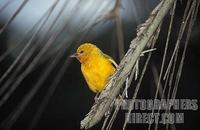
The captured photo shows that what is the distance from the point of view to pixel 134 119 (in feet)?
2.13

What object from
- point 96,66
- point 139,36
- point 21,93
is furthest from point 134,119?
point 139,36

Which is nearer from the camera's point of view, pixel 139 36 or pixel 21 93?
pixel 139 36

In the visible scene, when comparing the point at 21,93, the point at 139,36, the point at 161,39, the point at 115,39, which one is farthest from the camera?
the point at 21,93

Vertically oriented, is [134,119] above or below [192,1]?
below

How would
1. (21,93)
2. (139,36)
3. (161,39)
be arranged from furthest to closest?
(21,93) → (161,39) → (139,36)

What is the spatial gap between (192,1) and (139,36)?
0.29 ft

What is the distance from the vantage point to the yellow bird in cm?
67

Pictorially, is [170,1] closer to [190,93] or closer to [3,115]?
[190,93]

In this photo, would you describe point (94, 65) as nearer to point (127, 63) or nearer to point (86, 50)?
point (86, 50)

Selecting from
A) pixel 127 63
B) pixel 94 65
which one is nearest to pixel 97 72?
pixel 94 65

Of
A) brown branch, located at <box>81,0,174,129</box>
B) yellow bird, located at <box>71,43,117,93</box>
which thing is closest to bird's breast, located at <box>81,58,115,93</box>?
yellow bird, located at <box>71,43,117,93</box>

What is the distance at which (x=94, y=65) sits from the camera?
2.32ft

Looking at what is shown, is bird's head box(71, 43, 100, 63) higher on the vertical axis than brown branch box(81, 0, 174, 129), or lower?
lower

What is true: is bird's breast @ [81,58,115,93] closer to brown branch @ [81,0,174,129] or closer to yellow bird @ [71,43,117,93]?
yellow bird @ [71,43,117,93]
